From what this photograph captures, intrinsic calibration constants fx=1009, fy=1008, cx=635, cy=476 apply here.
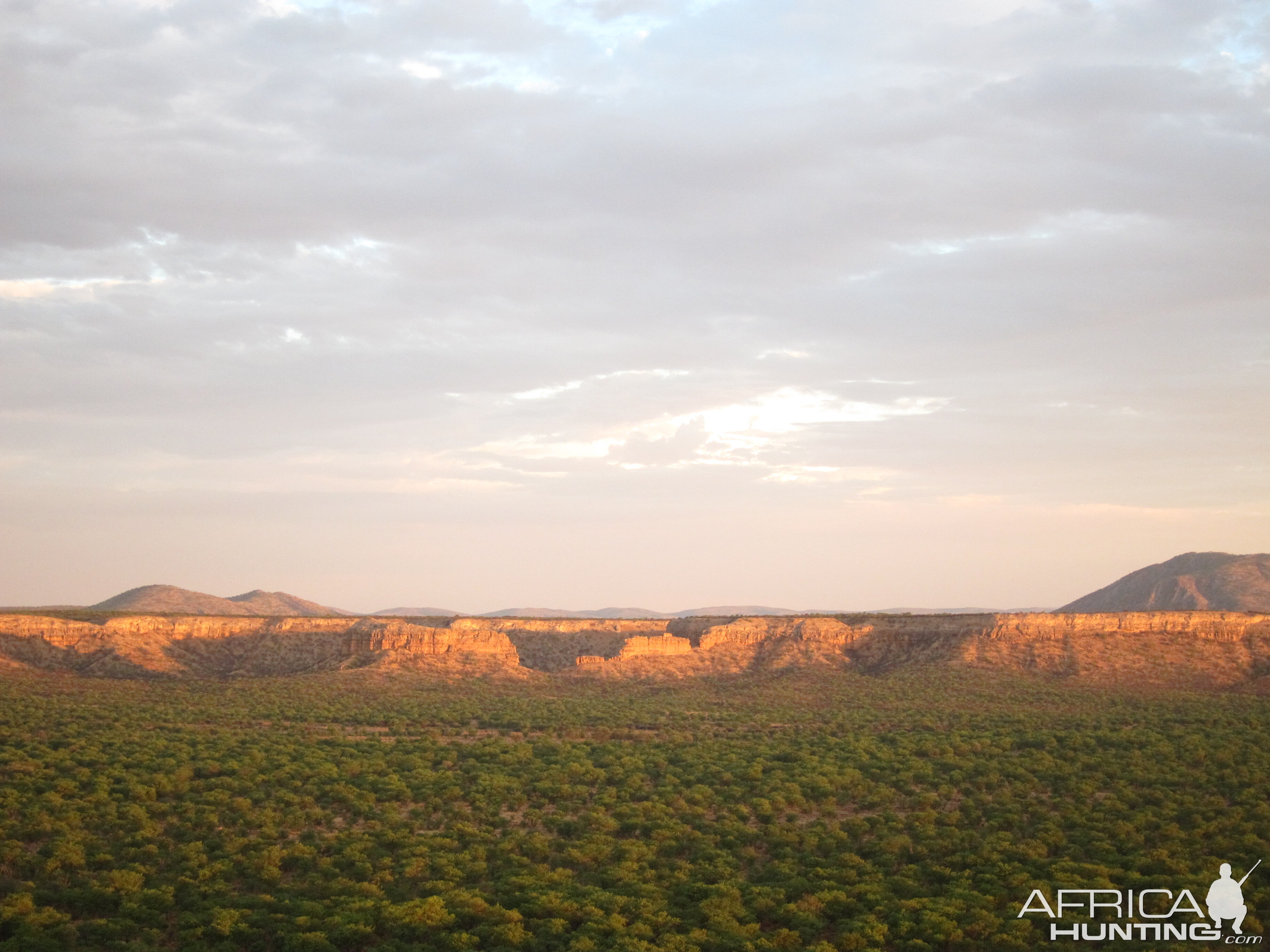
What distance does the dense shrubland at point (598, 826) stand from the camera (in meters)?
23.0

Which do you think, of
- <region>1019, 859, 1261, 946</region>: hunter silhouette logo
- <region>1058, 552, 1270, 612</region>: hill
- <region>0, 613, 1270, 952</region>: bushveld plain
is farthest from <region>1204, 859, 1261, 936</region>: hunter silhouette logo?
<region>1058, 552, 1270, 612</region>: hill

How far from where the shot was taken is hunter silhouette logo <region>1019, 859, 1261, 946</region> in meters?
22.5

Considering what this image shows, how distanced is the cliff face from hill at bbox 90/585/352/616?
58039 mm

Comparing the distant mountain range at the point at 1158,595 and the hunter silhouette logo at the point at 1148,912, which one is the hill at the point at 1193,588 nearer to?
the distant mountain range at the point at 1158,595

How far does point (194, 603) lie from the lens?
157375mm

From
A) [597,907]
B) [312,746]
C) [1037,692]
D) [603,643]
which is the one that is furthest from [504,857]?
[603,643]

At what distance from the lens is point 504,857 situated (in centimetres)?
2817

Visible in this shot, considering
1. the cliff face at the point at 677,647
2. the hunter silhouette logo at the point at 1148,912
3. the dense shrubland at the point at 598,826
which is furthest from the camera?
the cliff face at the point at 677,647

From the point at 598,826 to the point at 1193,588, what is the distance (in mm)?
131931

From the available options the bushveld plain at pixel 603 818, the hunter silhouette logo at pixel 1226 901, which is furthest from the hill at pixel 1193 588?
the hunter silhouette logo at pixel 1226 901

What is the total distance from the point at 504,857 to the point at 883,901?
10.4 metres

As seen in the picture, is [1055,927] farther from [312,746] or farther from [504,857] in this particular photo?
[312,746]

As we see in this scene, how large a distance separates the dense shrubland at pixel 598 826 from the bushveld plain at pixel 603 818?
0.38 ft

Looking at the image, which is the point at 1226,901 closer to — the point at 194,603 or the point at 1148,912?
the point at 1148,912
